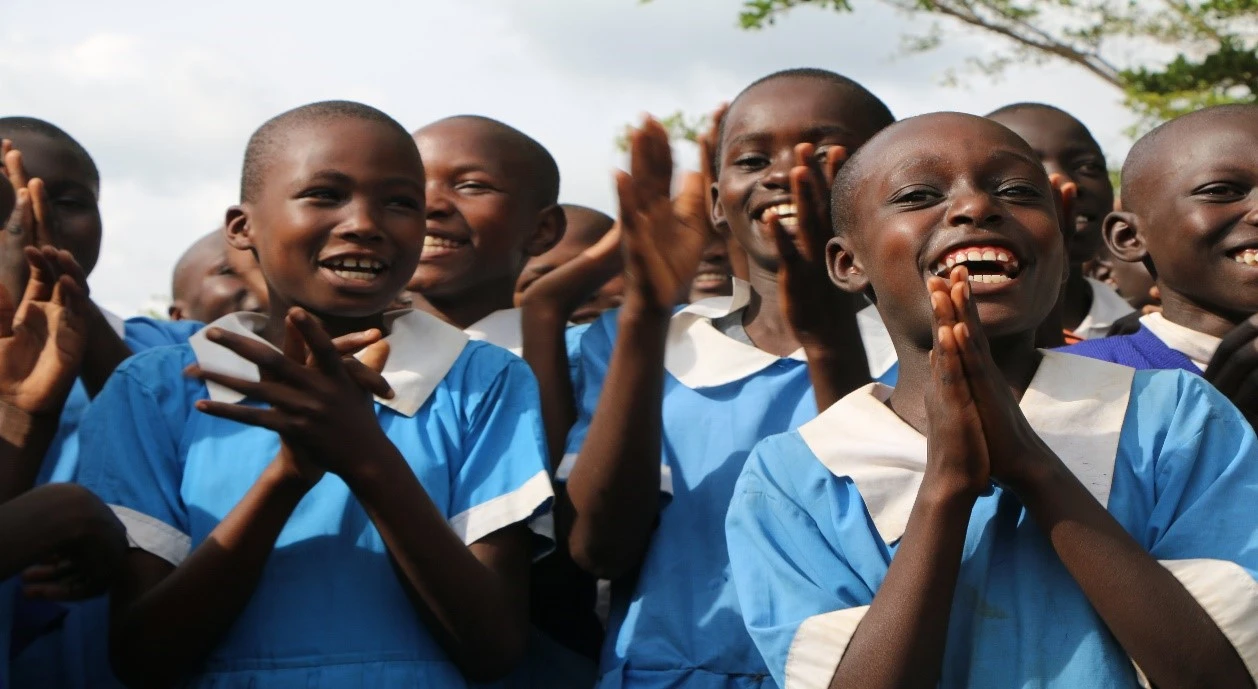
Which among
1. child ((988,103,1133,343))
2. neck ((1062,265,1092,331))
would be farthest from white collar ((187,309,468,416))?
neck ((1062,265,1092,331))

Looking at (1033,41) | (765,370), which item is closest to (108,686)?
(765,370)

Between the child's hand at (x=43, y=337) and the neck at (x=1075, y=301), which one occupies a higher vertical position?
the child's hand at (x=43, y=337)

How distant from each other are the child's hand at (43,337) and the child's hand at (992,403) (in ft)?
5.48

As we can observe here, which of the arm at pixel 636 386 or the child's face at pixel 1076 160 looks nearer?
the arm at pixel 636 386

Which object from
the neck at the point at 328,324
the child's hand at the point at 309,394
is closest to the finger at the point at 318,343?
the child's hand at the point at 309,394

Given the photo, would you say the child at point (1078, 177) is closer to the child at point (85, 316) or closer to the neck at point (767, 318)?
the neck at point (767, 318)

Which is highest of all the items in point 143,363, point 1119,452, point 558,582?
point 1119,452

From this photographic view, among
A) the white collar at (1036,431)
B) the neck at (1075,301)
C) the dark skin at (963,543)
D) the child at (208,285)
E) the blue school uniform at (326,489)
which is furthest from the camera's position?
the child at (208,285)

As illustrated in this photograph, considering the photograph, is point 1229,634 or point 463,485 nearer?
point 1229,634

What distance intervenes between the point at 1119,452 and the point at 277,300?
1703mm

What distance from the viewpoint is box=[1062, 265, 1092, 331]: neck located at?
14.5ft

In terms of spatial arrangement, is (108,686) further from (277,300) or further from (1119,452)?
(1119,452)

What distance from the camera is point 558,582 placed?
10.5ft

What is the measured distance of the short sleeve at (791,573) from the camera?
2.12 metres
